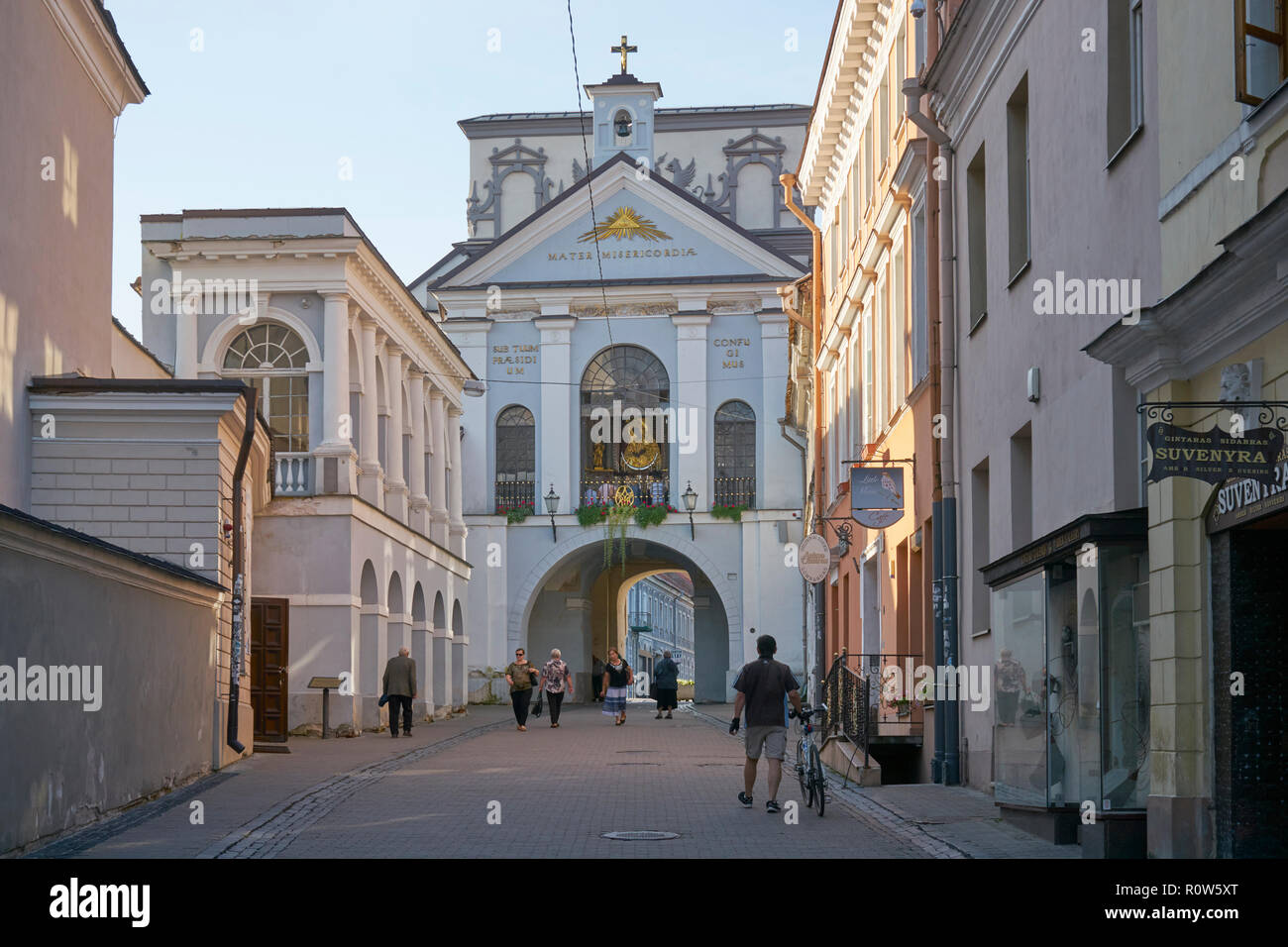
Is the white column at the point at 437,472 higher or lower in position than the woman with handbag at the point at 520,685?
higher

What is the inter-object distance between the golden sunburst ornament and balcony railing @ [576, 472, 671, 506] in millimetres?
6444

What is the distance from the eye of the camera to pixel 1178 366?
1060 centimetres

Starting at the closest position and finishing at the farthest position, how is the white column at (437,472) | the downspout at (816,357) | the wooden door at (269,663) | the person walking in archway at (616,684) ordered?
the wooden door at (269,663)
the downspout at (816,357)
the person walking in archway at (616,684)
the white column at (437,472)

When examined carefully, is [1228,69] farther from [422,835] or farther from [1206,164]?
[422,835]

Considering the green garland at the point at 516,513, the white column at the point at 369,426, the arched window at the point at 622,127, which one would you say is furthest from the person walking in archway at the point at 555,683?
the arched window at the point at 622,127

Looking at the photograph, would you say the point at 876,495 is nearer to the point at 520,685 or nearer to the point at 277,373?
the point at 520,685

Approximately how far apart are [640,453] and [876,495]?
96.1 ft

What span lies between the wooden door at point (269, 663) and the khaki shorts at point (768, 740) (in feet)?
41.2

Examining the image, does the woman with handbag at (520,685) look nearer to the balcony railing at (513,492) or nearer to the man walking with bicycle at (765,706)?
the man walking with bicycle at (765,706)

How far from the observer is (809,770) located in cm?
1542

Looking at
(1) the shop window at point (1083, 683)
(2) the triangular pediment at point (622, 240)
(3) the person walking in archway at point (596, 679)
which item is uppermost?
(2) the triangular pediment at point (622, 240)

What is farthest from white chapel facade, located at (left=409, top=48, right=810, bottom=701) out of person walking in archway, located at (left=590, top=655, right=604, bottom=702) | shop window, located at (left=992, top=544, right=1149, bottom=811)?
shop window, located at (left=992, top=544, right=1149, bottom=811)

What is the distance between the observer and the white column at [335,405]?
31734 millimetres
